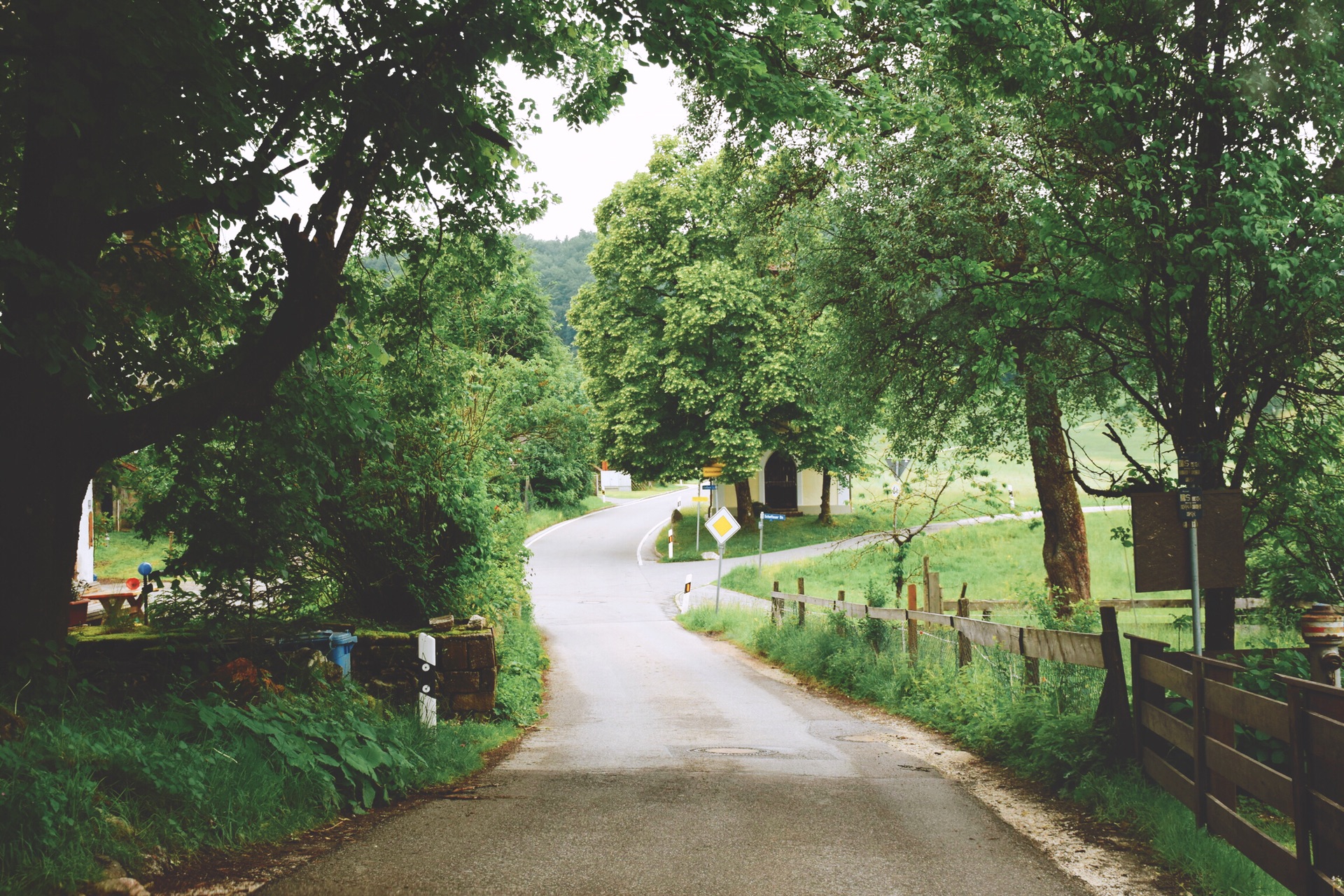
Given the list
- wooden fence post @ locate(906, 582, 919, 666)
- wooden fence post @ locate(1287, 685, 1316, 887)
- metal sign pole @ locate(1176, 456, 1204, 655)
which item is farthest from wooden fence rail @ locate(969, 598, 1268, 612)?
wooden fence post @ locate(1287, 685, 1316, 887)

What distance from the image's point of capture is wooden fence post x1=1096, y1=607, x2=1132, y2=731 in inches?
283

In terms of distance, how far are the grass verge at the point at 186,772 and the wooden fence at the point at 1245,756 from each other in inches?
204

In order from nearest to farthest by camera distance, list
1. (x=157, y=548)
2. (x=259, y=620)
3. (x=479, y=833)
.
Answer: (x=479, y=833)
(x=259, y=620)
(x=157, y=548)

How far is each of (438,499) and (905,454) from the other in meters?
9.72

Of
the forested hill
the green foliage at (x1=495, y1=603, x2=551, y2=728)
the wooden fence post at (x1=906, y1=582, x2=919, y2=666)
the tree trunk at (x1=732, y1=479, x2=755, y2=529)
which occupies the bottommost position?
the green foliage at (x1=495, y1=603, x2=551, y2=728)

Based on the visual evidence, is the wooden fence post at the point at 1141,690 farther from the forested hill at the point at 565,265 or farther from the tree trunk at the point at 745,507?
the forested hill at the point at 565,265

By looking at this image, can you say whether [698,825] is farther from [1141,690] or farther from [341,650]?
[341,650]

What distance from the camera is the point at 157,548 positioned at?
33.8 meters

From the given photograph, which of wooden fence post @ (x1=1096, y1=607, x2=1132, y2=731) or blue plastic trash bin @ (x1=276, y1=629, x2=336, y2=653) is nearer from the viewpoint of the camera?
wooden fence post @ (x1=1096, y1=607, x2=1132, y2=731)

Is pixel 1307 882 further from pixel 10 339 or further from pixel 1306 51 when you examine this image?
pixel 10 339

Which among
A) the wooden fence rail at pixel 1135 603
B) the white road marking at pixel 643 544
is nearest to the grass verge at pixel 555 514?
the white road marking at pixel 643 544

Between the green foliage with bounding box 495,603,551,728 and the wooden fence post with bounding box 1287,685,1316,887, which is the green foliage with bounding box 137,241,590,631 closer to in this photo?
the green foliage with bounding box 495,603,551,728

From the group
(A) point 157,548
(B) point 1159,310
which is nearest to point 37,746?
(B) point 1159,310

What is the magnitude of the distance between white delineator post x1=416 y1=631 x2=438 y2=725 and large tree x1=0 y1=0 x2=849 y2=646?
314 cm
